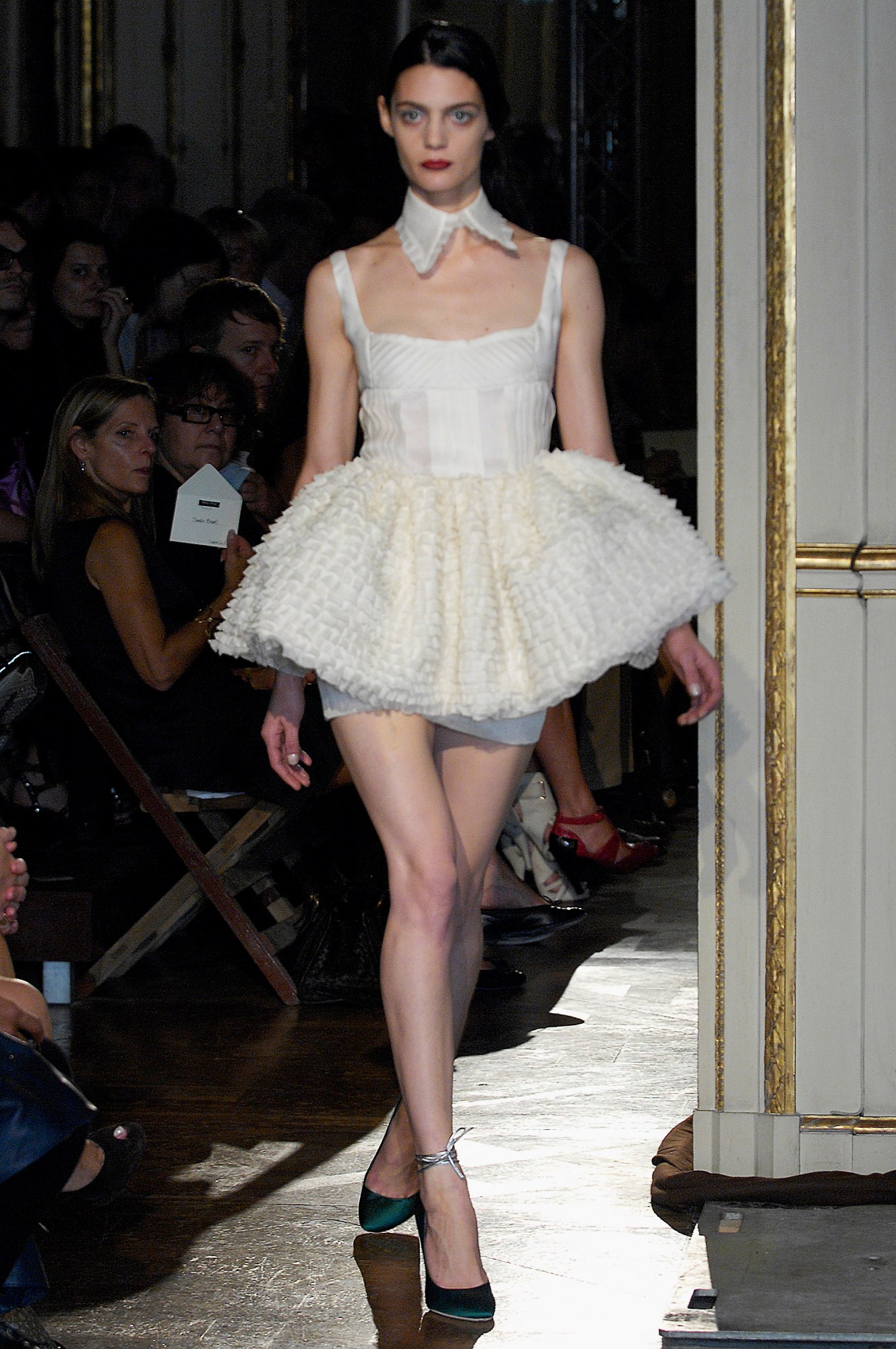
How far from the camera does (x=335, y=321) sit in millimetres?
2734

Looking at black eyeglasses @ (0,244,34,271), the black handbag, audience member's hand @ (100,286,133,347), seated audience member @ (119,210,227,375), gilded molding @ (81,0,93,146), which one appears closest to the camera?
the black handbag

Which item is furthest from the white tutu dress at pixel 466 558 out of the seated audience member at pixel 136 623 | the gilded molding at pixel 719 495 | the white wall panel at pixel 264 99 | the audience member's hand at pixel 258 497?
the white wall panel at pixel 264 99

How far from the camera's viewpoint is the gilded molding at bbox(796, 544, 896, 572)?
293 cm

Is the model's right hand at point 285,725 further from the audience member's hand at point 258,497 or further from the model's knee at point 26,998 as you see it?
the audience member's hand at point 258,497

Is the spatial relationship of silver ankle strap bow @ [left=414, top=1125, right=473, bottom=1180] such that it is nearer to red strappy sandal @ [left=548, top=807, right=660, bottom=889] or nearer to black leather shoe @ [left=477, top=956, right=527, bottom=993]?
black leather shoe @ [left=477, top=956, right=527, bottom=993]

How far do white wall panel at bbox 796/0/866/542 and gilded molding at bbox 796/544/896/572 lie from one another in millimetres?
18

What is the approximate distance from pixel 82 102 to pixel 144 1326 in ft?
29.2

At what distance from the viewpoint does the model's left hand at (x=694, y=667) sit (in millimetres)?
2697

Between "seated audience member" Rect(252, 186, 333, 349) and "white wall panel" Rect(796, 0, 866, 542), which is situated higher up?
"seated audience member" Rect(252, 186, 333, 349)

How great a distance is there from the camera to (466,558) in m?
2.57

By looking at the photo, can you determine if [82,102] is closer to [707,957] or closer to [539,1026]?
[539,1026]

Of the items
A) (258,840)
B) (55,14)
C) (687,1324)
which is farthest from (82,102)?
(687,1324)

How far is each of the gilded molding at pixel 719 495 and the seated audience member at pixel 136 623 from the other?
165 cm

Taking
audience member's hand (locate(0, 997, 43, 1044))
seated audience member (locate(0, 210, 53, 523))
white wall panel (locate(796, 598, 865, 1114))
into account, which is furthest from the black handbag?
seated audience member (locate(0, 210, 53, 523))
